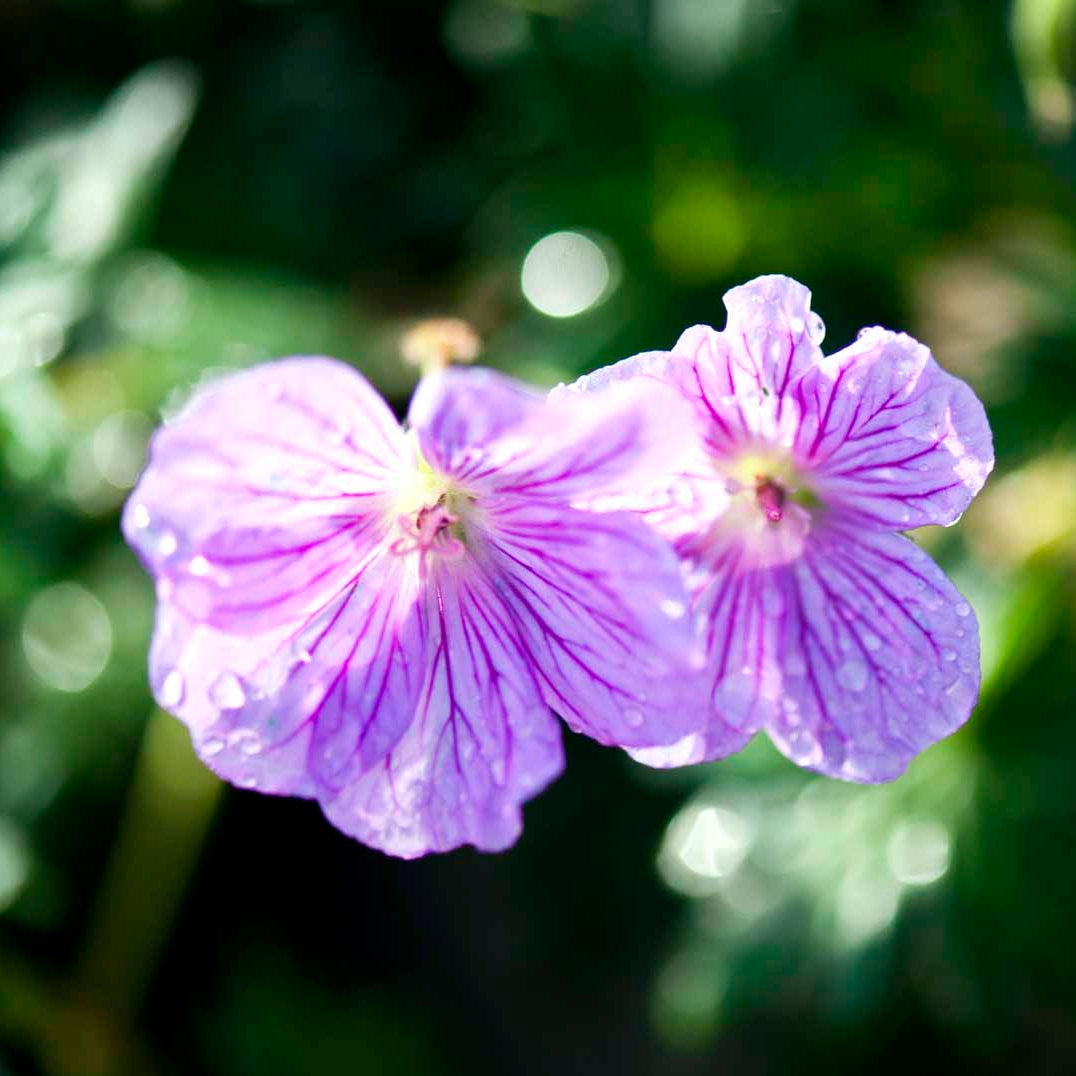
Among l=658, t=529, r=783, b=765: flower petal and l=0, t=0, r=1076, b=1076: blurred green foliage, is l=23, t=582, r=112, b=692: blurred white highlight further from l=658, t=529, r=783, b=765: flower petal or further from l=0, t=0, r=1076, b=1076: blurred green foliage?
l=658, t=529, r=783, b=765: flower petal

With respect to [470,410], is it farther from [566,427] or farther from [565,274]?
[565,274]

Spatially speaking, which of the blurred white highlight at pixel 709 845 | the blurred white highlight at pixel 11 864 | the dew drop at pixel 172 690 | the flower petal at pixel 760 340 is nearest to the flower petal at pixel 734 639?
the flower petal at pixel 760 340

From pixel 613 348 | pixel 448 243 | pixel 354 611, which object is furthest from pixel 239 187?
pixel 354 611

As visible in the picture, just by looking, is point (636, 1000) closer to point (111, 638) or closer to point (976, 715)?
point (976, 715)

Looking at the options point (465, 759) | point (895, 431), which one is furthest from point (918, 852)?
point (465, 759)

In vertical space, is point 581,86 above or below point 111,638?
above

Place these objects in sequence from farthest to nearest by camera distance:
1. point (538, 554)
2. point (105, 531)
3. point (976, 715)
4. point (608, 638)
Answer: point (105, 531) → point (976, 715) → point (538, 554) → point (608, 638)
